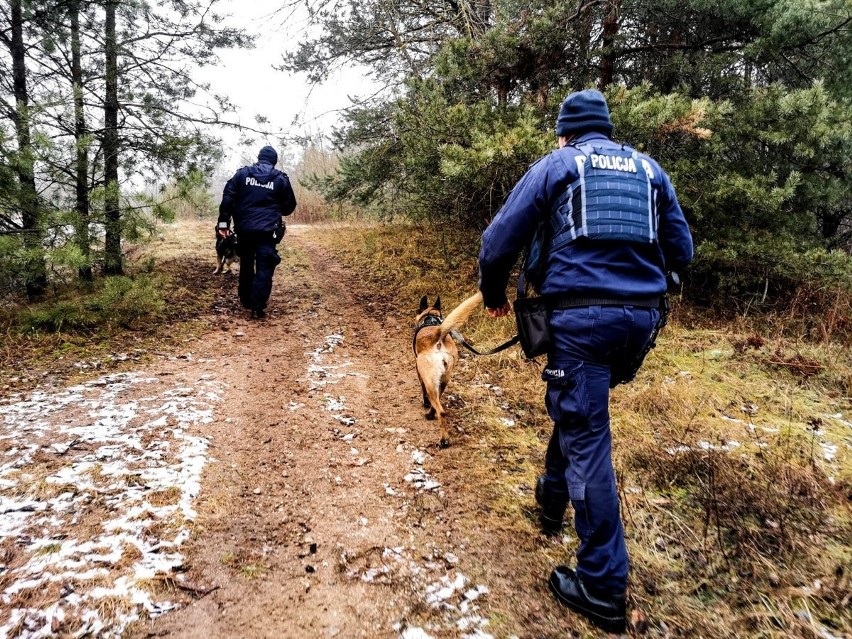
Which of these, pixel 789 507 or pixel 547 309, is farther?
pixel 789 507

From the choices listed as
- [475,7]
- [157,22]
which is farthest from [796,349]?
[157,22]

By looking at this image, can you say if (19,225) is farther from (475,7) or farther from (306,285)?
(475,7)

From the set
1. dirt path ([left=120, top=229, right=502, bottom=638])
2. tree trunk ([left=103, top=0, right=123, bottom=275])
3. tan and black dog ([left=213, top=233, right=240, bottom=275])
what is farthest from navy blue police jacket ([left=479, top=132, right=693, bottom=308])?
tan and black dog ([left=213, top=233, right=240, bottom=275])

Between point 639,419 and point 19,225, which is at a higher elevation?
point 19,225

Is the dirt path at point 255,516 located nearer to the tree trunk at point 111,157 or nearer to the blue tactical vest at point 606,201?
the tree trunk at point 111,157

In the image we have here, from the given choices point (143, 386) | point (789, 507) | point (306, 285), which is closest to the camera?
point (789, 507)

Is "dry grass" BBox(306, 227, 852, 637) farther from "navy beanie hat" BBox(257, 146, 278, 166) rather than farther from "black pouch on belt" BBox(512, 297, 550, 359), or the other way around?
"navy beanie hat" BBox(257, 146, 278, 166)

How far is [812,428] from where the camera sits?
12.0ft

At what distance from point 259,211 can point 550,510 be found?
5807 mm

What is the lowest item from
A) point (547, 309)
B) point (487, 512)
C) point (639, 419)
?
point (487, 512)

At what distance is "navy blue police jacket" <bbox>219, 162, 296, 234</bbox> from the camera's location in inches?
259

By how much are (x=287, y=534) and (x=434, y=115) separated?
498 centimetres

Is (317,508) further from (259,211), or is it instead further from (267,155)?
(267,155)

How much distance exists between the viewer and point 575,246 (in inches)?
82.7
